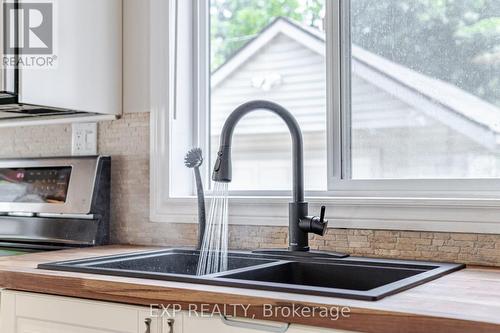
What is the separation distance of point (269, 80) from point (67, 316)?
3.33ft

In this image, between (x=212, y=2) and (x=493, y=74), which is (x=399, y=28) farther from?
(x=212, y=2)

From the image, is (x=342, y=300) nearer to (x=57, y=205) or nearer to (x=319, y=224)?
(x=319, y=224)

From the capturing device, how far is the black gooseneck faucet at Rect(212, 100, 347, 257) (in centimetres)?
166

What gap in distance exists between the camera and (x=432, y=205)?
159cm

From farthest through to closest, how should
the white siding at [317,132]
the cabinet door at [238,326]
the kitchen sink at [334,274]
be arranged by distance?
the white siding at [317,132]
the kitchen sink at [334,274]
the cabinet door at [238,326]

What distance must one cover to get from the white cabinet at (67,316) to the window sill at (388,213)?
631 millimetres

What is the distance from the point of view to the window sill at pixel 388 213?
153 cm

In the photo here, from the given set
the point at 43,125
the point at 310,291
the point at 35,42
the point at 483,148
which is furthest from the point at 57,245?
the point at 483,148

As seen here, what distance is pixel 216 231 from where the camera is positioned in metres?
1.91

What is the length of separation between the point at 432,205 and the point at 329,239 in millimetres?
312

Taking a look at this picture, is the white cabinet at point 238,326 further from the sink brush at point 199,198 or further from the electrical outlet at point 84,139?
the electrical outlet at point 84,139

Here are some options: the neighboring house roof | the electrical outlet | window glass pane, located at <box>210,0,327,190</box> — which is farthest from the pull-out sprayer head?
the electrical outlet


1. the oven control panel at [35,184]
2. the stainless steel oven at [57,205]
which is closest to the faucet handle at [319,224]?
the stainless steel oven at [57,205]

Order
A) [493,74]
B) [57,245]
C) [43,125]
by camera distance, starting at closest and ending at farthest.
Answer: [493,74] → [57,245] → [43,125]
